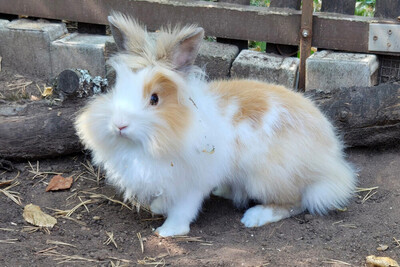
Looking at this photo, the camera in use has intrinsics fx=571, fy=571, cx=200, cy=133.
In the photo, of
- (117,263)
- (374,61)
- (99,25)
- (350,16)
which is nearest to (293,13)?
(350,16)

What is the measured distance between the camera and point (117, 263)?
2.71 m

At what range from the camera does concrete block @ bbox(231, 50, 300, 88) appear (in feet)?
14.1

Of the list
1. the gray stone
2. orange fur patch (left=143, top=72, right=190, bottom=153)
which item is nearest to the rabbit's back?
orange fur patch (left=143, top=72, right=190, bottom=153)

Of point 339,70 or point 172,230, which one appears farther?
point 339,70

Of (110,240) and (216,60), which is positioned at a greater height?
(216,60)

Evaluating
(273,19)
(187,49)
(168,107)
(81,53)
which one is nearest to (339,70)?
(273,19)

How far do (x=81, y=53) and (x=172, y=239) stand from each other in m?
2.30

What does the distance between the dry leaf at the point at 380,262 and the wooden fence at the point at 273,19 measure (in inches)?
76.8

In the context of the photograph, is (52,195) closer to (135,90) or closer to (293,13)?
(135,90)

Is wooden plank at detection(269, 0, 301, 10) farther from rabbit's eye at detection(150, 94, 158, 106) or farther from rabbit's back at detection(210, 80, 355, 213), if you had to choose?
rabbit's eye at detection(150, 94, 158, 106)

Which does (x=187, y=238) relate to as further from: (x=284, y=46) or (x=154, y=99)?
(x=284, y=46)

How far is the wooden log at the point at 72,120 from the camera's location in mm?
3627

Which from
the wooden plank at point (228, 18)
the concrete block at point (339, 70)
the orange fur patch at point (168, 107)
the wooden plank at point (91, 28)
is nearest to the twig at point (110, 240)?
the orange fur patch at point (168, 107)

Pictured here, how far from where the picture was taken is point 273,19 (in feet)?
14.5
